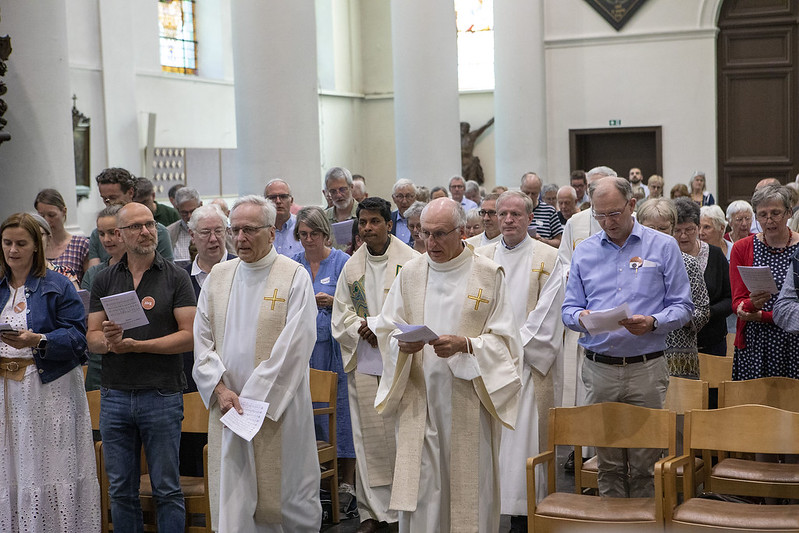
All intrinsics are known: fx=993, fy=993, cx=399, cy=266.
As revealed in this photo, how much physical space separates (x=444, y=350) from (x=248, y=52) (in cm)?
475

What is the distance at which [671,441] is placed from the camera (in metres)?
4.71

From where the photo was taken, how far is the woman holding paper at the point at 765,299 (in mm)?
5680

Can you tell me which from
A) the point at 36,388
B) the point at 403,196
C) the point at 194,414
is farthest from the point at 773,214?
the point at 403,196

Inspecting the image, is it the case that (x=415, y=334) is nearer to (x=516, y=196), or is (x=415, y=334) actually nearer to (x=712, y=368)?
(x=516, y=196)

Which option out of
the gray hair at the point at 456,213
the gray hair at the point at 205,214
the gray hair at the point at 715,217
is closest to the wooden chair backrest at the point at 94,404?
the gray hair at the point at 205,214

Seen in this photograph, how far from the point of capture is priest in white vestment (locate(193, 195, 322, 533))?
4.97 meters

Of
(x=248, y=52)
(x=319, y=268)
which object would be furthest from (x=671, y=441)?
(x=248, y=52)

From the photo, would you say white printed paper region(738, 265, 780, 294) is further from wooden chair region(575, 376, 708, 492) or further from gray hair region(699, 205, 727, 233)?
gray hair region(699, 205, 727, 233)

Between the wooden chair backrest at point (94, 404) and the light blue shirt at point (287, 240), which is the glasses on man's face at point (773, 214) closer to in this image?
the light blue shirt at point (287, 240)

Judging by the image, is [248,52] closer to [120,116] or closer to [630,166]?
[120,116]

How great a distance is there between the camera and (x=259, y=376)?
4918 mm

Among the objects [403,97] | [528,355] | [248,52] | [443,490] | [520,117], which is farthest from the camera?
[520,117]

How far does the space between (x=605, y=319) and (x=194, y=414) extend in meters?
2.45

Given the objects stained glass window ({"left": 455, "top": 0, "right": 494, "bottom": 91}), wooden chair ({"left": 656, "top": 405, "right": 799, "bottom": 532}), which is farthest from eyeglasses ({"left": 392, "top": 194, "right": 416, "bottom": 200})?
stained glass window ({"left": 455, "top": 0, "right": 494, "bottom": 91})
